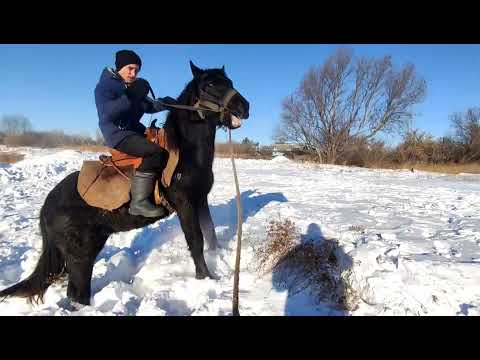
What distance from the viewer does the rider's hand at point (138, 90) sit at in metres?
3.62

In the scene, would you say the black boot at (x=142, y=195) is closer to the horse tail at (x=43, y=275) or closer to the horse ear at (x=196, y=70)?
the horse tail at (x=43, y=275)

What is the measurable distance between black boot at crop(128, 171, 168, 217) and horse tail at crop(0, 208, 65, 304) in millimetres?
974

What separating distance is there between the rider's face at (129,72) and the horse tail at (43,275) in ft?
6.16

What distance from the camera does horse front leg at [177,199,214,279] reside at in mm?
3781

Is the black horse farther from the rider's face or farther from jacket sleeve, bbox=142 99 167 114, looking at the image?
the rider's face

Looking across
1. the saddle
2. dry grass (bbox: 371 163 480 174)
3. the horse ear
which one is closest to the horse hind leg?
the saddle

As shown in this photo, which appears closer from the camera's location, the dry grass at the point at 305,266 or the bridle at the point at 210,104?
the dry grass at the point at 305,266

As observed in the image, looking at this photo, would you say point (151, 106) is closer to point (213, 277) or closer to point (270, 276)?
point (213, 277)

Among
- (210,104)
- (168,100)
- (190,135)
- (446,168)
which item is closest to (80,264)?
(190,135)

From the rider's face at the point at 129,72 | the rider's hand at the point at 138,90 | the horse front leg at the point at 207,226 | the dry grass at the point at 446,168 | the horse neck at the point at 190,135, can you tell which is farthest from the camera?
the dry grass at the point at 446,168

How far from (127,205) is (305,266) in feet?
7.64

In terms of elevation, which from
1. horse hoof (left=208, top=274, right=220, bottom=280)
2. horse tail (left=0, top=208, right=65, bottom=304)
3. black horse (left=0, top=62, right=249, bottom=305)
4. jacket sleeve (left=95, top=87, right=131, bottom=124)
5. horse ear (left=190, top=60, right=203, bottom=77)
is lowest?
horse hoof (left=208, top=274, right=220, bottom=280)

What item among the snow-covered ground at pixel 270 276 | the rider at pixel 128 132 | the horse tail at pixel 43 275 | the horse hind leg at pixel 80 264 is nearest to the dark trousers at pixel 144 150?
the rider at pixel 128 132
